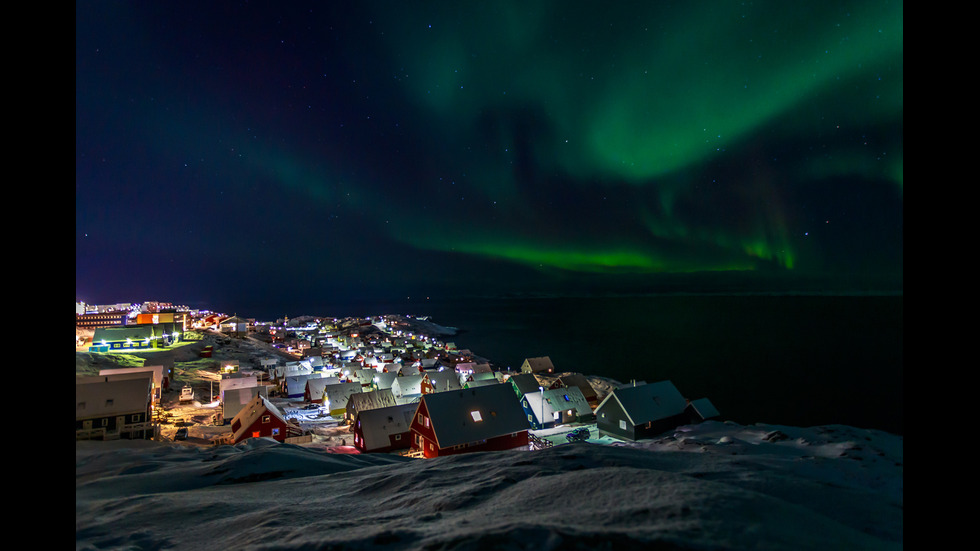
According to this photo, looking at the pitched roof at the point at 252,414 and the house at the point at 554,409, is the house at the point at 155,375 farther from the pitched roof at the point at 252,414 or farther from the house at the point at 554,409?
the house at the point at 554,409

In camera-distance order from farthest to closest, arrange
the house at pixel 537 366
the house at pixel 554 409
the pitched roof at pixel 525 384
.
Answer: the house at pixel 537 366 → the pitched roof at pixel 525 384 → the house at pixel 554 409

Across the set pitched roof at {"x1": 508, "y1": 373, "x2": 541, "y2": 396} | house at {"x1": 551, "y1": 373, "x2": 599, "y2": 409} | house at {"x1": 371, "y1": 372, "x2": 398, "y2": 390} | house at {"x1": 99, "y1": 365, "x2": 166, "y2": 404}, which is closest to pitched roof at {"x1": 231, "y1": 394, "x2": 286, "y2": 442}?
house at {"x1": 99, "y1": 365, "x2": 166, "y2": 404}

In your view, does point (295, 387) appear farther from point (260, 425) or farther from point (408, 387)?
point (260, 425)

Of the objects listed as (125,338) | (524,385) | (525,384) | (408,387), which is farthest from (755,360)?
(125,338)

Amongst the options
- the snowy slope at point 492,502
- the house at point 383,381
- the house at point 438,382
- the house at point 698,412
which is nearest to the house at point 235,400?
the house at point 383,381

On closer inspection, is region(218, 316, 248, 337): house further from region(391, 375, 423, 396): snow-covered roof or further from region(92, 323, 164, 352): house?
region(391, 375, 423, 396): snow-covered roof
